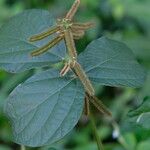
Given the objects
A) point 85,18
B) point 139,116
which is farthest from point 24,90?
point 85,18

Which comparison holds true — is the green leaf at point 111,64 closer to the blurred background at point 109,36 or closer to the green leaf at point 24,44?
the green leaf at point 24,44

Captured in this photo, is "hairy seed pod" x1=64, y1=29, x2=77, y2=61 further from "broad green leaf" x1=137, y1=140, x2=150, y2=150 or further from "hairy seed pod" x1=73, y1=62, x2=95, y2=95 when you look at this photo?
"broad green leaf" x1=137, y1=140, x2=150, y2=150

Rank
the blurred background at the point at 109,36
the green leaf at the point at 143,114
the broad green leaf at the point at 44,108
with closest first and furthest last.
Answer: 1. the broad green leaf at the point at 44,108
2. the green leaf at the point at 143,114
3. the blurred background at the point at 109,36

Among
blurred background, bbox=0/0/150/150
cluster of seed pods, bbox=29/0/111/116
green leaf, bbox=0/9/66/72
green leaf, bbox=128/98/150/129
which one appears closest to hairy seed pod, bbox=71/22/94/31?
cluster of seed pods, bbox=29/0/111/116

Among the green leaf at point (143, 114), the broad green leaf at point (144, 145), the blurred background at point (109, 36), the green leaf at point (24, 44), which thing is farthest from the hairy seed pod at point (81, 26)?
the blurred background at point (109, 36)

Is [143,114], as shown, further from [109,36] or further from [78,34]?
[109,36]

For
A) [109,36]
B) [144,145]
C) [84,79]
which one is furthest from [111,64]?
[109,36]
